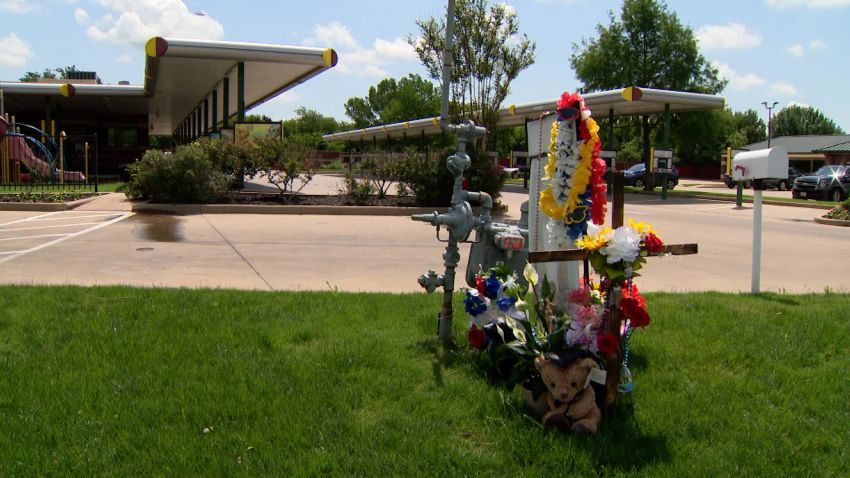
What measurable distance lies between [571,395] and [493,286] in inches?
39.9

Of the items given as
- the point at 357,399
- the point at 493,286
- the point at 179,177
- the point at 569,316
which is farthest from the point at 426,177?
the point at 357,399

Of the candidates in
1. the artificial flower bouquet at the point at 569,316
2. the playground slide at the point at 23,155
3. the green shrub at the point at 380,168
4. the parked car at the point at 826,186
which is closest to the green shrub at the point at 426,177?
the green shrub at the point at 380,168

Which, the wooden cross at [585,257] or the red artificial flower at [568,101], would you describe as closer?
the wooden cross at [585,257]

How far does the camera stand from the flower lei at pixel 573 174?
4133 millimetres

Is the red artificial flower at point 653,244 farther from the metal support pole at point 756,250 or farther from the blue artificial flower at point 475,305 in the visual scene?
the metal support pole at point 756,250

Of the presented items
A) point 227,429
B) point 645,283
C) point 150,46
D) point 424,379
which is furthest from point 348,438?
point 150,46

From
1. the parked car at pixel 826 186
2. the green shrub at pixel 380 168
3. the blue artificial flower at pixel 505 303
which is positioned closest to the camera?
the blue artificial flower at pixel 505 303

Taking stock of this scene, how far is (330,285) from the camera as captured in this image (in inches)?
286

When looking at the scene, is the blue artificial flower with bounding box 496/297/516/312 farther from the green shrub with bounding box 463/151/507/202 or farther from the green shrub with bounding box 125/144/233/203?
the green shrub with bounding box 125/144/233/203

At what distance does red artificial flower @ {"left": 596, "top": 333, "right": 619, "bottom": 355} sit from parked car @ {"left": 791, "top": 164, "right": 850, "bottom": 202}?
2946 centimetres

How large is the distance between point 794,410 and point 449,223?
90.1 inches

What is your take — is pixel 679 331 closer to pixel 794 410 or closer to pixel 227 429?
pixel 794 410

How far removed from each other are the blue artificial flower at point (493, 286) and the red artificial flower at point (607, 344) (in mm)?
968

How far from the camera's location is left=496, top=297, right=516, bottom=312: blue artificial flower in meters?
4.09
